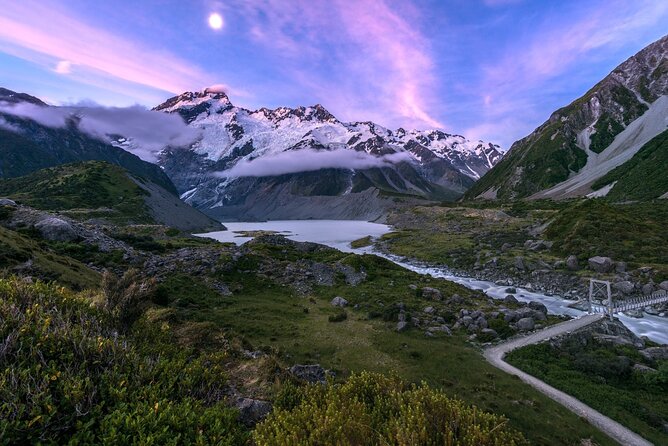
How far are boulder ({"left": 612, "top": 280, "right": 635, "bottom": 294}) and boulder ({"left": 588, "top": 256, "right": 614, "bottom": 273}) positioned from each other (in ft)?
20.5

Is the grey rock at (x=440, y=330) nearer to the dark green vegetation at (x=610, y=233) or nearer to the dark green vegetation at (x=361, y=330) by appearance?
the dark green vegetation at (x=361, y=330)

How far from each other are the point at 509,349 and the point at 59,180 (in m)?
221

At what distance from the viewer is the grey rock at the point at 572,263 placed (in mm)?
60281

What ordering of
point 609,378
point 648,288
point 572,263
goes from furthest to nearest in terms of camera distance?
point 572,263
point 648,288
point 609,378

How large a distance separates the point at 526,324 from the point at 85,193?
193 metres

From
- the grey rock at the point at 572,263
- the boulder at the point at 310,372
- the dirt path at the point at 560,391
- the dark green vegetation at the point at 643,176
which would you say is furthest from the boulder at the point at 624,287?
the dark green vegetation at the point at 643,176

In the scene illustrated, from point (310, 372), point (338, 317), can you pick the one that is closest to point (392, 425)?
point (310, 372)

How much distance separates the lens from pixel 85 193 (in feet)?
537

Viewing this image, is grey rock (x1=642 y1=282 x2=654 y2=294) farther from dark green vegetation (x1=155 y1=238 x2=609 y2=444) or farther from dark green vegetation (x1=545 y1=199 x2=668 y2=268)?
dark green vegetation (x1=155 y1=238 x2=609 y2=444)

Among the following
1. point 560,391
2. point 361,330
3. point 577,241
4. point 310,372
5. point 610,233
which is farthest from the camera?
point 610,233

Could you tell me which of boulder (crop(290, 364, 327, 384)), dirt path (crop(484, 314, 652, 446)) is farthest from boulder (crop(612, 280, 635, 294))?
boulder (crop(290, 364, 327, 384))

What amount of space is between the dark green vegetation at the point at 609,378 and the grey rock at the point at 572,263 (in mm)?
34318

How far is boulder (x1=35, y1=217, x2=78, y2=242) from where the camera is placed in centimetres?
4847

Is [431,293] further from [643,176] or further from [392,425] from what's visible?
[643,176]
